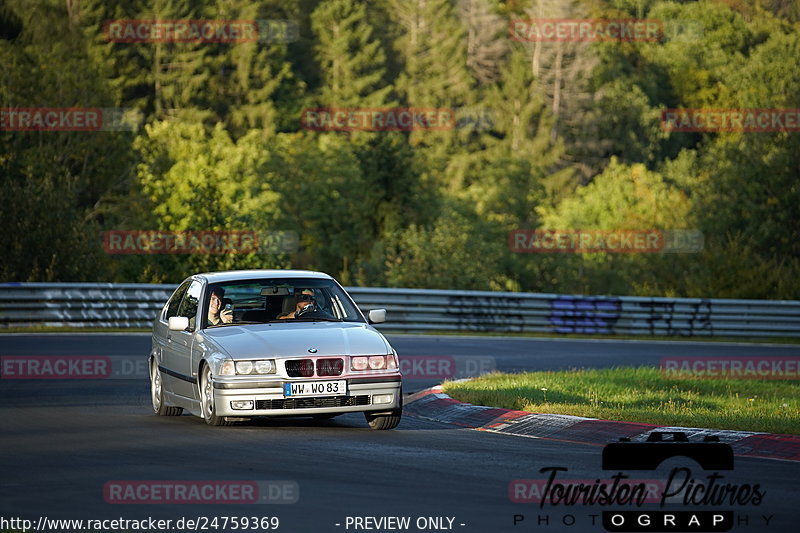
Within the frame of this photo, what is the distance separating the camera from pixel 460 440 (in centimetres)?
1389

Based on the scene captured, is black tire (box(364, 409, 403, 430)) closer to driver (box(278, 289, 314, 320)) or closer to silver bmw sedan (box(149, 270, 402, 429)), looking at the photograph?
silver bmw sedan (box(149, 270, 402, 429))

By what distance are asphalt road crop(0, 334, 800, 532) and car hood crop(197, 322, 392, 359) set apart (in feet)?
2.60

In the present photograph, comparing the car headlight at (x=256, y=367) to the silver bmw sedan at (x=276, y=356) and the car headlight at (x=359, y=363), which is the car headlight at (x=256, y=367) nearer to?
the silver bmw sedan at (x=276, y=356)

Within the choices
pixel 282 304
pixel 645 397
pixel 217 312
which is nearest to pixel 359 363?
pixel 282 304

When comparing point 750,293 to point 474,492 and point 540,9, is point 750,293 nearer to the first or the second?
point 474,492

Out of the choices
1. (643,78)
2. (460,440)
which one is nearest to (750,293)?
(460,440)

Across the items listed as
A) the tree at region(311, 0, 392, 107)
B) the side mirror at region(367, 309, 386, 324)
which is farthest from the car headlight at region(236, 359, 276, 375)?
the tree at region(311, 0, 392, 107)

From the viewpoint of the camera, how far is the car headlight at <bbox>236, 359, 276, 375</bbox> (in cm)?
1390

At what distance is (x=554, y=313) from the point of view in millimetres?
33812

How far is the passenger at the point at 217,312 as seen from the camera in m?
15.2

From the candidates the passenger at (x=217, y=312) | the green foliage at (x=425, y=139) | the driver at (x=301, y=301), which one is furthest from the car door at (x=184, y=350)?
the green foliage at (x=425, y=139)

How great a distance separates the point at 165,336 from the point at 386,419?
9.96 feet

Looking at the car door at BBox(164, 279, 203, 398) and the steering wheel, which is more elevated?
the steering wheel

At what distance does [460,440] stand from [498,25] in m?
98.9
